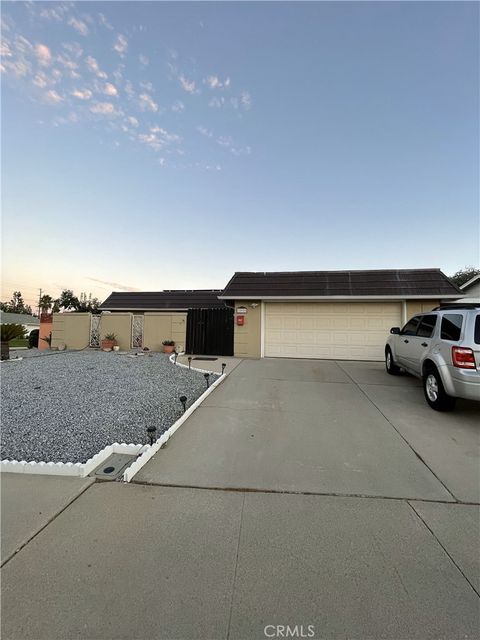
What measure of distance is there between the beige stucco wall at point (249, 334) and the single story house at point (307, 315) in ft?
0.13

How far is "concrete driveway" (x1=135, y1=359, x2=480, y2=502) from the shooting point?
101 inches

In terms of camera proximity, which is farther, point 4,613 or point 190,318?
point 190,318

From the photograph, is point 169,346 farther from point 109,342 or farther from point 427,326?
point 427,326

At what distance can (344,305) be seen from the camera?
9.97m

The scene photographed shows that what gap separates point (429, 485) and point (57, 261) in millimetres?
15127

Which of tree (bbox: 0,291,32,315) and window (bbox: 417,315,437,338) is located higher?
tree (bbox: 0,291,32,315)

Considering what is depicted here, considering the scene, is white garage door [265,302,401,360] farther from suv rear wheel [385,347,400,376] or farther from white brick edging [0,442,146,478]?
white brick edging [0,442,146,478]

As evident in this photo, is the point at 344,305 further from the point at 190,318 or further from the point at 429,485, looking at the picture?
the point at 429,485

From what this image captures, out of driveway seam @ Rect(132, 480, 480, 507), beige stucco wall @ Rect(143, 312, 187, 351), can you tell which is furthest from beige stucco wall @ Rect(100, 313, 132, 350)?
driveway seam @ Rect(132, 480, 480, 507)

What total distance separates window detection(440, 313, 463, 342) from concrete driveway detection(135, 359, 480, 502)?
131cm

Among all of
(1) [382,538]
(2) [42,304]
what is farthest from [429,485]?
(2) [42,304]

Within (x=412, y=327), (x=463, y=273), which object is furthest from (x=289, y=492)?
(x=463, y=273)

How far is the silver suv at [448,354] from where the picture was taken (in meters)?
3.97

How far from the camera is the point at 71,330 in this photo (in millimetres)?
12523
